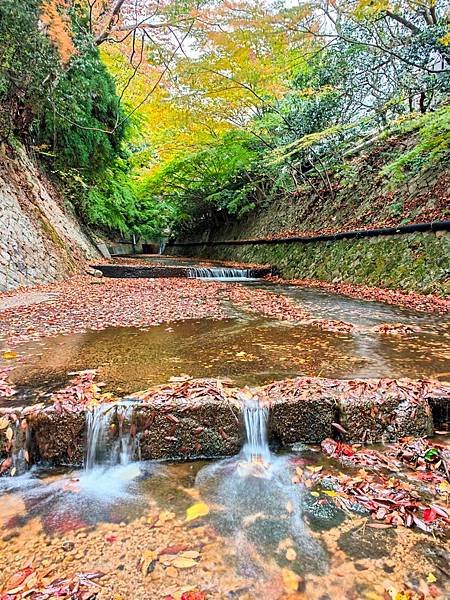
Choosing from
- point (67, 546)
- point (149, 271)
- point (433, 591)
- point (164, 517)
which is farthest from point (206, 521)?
point (149, 271)

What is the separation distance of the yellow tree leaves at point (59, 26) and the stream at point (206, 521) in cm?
596

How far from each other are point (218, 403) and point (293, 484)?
2.06 feet

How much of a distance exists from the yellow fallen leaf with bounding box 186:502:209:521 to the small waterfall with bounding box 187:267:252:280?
939 centimetres

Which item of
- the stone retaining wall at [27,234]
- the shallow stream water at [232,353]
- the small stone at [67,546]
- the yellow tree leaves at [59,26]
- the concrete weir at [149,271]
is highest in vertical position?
the yellow tree leaves at [59,26]

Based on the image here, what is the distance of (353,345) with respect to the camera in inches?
149

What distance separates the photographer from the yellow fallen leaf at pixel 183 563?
1.46m

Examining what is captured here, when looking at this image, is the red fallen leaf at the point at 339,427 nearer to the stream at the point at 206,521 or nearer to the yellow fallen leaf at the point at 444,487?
the stream at the point at 206,521

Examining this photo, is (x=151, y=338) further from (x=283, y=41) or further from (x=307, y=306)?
(x=283, y=41)

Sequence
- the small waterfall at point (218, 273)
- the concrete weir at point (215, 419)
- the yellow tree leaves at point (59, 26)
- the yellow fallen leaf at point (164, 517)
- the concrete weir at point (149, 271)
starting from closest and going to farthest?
1. the yellow fallen leaf at point (164, 517)
2. the concrete weir at point (215, 419)
3. the yellow tree leaves at point (59, 26)
4. the concrete weir at point (149, 271)
5. the small waterfall at point (218, 273)

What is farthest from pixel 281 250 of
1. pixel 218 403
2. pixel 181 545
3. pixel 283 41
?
pixel 181 545

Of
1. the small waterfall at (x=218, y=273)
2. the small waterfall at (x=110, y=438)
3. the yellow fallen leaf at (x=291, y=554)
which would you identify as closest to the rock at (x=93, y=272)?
the small waterfall at (x=218, y=273)

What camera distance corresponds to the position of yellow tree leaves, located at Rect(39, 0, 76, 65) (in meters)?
5.94

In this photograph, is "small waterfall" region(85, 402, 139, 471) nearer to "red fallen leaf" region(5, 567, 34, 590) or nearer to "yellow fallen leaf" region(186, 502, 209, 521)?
"yellow fallen leaf" region(186, 502, 209, 521)

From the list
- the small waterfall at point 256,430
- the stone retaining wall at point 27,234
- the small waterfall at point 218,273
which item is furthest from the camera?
the small waterfall at point 218,273
